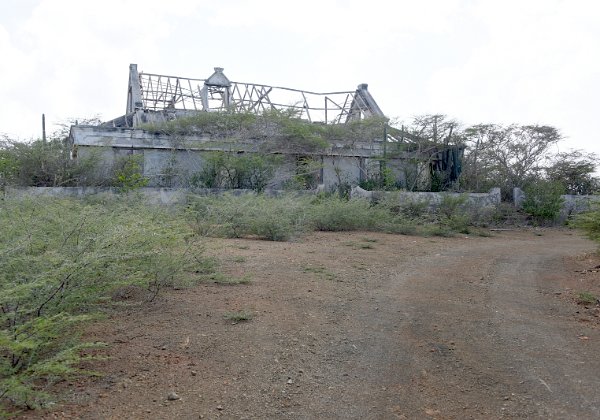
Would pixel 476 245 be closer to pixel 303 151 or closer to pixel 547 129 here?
pixel 303 151

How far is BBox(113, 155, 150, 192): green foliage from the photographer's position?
19.3 metres

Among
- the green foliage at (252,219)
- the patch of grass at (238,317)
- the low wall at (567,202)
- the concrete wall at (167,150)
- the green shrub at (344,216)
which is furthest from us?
the low wall at (567,202)

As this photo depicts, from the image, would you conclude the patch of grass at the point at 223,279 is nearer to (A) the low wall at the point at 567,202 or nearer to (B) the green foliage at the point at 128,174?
(B) the green foliage at the point at 128,174

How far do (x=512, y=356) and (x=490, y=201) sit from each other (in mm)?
18479

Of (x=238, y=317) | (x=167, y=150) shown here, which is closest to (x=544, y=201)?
(x=167, y=150)

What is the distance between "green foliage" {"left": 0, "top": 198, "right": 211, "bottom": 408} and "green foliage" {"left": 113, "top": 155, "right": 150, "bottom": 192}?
453 inches

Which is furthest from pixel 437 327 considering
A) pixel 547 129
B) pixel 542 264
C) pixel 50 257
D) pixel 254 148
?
pixel 547 129

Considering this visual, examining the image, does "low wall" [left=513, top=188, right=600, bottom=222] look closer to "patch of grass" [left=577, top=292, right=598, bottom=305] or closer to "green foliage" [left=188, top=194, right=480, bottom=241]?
"green foliage" [left=188, top=194, right=480, bottom=241]

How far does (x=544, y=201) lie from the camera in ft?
77.8

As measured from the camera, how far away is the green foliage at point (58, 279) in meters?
4.29

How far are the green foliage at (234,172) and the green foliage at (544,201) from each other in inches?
417

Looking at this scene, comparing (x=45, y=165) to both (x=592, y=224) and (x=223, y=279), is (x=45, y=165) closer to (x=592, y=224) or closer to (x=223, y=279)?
(x=223, y=279)

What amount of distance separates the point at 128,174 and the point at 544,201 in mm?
16028

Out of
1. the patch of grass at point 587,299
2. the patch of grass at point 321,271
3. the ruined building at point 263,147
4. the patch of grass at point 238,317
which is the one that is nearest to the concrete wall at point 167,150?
the ruined building at point 263,147
